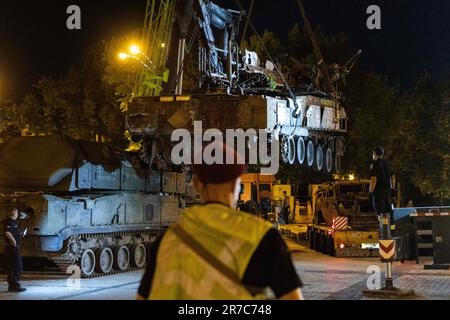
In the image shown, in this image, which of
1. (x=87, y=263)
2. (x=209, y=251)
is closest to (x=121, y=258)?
(x=87, y=263)

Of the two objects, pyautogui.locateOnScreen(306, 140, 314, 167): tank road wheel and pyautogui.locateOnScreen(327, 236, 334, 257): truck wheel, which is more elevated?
pyautogui.locateOnScreen(306, 140, 314, 167): tank road wheel

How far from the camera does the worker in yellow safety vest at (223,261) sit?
10.8 feet

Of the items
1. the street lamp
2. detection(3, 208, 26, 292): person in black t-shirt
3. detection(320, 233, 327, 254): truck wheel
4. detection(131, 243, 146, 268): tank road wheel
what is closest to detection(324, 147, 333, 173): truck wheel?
detection(320, 233, 327, 254): truck wheel

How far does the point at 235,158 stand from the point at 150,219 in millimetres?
17933

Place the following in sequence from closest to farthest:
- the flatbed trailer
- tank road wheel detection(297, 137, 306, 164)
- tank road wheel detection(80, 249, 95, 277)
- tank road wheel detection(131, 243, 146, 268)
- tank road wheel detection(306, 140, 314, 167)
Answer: tank road wheel detection(80, 249, 95, 277) < tank road wheel detection(131, 243, 146, 268) < the flatbed trailer < tank road wheel detection(297, 137, 306, 164) < tank road wheel detection(306, 140, 314, 167)

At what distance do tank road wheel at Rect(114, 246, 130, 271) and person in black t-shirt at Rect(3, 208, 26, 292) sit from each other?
14.1 ft

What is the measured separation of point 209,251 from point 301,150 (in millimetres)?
19721

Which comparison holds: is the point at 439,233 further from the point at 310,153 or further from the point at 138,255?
the point at 138,255

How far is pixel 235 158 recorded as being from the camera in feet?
12.0

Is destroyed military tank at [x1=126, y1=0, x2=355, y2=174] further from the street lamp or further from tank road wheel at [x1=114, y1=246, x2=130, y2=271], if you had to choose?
tank road wheel at [x1=114, y1=246, x2=130, y2=271]

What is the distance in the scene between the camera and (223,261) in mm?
3271

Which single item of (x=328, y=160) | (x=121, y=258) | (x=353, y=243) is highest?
(x=328, y=160)

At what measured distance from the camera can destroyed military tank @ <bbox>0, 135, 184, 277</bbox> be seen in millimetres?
17000

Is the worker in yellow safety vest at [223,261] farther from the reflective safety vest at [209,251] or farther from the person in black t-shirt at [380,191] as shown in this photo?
the person in black t-shirt at [380,191]
